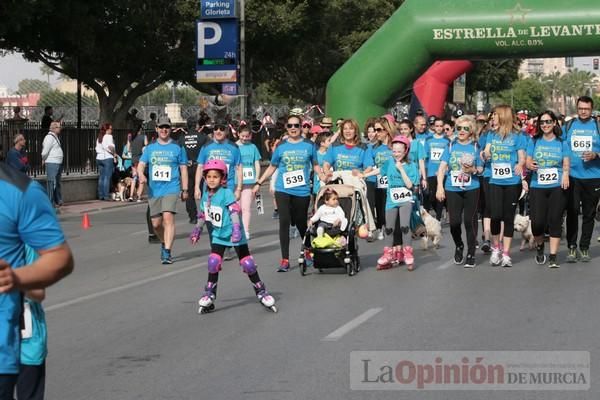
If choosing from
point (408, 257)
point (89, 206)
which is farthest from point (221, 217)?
point (89, 206)

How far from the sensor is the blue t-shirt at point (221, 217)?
36.8 ft

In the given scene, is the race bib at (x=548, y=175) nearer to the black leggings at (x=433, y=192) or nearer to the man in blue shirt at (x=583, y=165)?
the man in blue shirt at (x=583, y=165)

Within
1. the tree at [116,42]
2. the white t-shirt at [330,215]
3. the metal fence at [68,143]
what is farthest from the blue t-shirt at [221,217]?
the tree at [116,42]

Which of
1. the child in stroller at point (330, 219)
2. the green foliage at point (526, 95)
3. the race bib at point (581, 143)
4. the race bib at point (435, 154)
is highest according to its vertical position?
the green foliage at point (526, 95)

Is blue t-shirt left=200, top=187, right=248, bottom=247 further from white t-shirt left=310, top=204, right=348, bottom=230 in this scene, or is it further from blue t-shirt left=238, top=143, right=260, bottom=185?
blue t-shirt left=238, top=143, right=260, bottom=185

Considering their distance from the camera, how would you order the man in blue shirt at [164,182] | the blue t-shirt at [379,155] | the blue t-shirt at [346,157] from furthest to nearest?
the blue t-shirt at [379,155], the blue t-shirt at [346,157], the man in blue shirt at [164,182]

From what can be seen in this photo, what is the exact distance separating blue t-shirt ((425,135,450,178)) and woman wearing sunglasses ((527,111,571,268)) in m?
4.51

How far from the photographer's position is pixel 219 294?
12703 millimetres

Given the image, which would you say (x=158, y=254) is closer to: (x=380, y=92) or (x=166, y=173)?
(x=166, y=173)

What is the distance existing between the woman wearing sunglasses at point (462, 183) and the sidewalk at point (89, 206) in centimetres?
1179

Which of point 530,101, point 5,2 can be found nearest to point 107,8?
point 5,2

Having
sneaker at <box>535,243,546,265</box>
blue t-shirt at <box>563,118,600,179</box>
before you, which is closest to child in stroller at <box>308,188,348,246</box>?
sneaker at <box>535,243,546,265</box>

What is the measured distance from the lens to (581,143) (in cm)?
1480

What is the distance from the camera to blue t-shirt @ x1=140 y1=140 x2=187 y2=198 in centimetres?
1568
